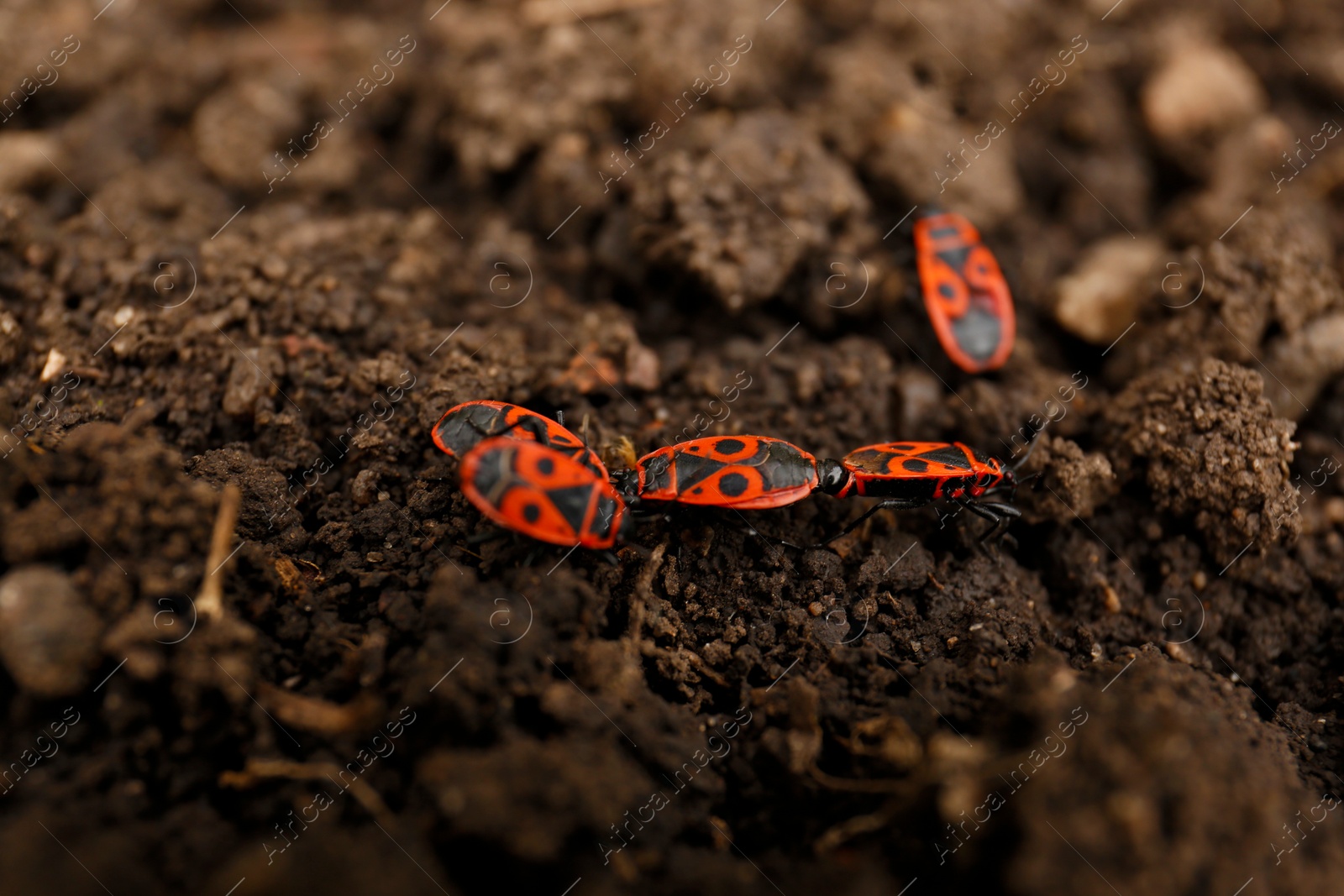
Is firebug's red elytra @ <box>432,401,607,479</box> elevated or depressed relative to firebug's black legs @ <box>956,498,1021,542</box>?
elevated

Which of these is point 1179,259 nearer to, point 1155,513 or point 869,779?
point 1155,513

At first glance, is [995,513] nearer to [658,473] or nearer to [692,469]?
[692,469]

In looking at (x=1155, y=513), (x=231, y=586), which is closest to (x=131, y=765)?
(x=231, y=586)

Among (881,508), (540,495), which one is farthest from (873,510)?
(540,495)

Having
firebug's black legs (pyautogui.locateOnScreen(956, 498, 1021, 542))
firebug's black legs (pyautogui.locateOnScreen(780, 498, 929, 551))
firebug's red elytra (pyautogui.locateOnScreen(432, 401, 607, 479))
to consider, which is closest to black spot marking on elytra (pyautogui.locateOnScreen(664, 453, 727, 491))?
firebug's red elytra (pyautogui.locateOnScreen(432, 401, 607, 479))

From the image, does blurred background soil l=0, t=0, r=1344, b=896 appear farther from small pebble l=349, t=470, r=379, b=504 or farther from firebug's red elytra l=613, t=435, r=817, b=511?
firebug's red elytra l=613, t=435, r=817, b=511

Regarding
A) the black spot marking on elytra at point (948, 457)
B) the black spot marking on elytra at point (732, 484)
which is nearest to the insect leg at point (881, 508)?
the black spot marking on elytra at point (948, 457)
